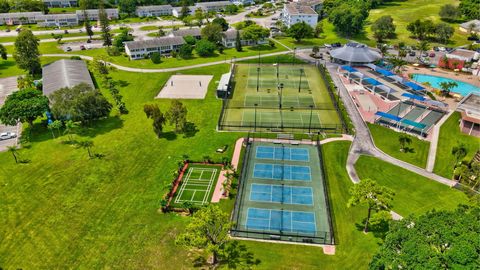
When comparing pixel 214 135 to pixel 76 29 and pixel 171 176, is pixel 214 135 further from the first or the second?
pixel 76 29

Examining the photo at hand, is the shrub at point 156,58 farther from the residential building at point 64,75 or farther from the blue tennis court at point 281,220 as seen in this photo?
the blue tennis court at point 281,220

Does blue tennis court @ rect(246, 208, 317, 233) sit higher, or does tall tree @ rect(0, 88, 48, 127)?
tall tree @ rect(0, 88, 48, 127)

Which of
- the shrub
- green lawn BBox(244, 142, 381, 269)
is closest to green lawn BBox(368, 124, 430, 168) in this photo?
green lawn BBox(244, 142, 381, 269)

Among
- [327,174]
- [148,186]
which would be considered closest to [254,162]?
[327,174]

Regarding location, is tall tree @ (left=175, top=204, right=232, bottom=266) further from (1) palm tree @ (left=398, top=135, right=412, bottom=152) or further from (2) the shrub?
(2) the shrub

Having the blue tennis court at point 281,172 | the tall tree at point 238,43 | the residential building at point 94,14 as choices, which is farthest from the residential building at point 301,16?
the blue tennis court at point 281,172

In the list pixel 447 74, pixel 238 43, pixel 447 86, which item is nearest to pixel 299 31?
pixel 238 43
